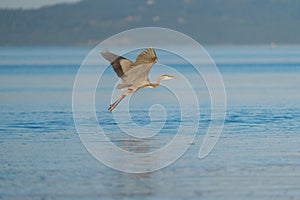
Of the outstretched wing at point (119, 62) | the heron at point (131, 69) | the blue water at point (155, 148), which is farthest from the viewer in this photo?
the outstretched wing at point (119, 62)

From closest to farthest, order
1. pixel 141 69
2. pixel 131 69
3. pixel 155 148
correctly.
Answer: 1. pixel 141 69
2. pixel 131 69
3. pixel 155 148

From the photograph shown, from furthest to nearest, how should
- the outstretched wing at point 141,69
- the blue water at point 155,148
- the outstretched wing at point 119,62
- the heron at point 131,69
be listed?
1. the outstretched wing at point 119,62
2. the heron at point 131,69
3. the outstretched wing at point 141,69
4. the blue water at point 155,148

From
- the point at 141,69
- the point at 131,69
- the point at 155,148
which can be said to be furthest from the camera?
the point at 155,148

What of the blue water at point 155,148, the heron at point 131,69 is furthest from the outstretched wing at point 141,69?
the blue water at point 155,148

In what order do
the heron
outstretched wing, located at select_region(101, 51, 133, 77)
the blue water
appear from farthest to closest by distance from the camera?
outstretched wing, located at select_region(101, 51, 133, 77) < the heron < the blue water

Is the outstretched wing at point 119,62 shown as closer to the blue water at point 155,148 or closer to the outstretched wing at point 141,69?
the outstretched wing at point 141,69

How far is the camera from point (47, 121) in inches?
928

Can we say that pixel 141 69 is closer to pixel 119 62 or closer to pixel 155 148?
pixel 119 62

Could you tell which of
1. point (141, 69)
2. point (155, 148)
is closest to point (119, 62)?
point (141, 69)

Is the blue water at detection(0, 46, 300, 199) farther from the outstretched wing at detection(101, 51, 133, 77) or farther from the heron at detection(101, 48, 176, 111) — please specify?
the outstretched wing at detection(101, 51, 133, 77)

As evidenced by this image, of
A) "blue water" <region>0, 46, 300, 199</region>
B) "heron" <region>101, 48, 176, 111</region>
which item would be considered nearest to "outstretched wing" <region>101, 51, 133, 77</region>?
"heron" <region>101, 48, 176, 111</region>

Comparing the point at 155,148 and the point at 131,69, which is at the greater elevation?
the point at 131,69

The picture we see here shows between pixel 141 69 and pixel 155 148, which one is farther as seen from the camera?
pixel 155 148

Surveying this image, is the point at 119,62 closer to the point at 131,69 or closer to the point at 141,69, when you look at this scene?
the point at 131,69
